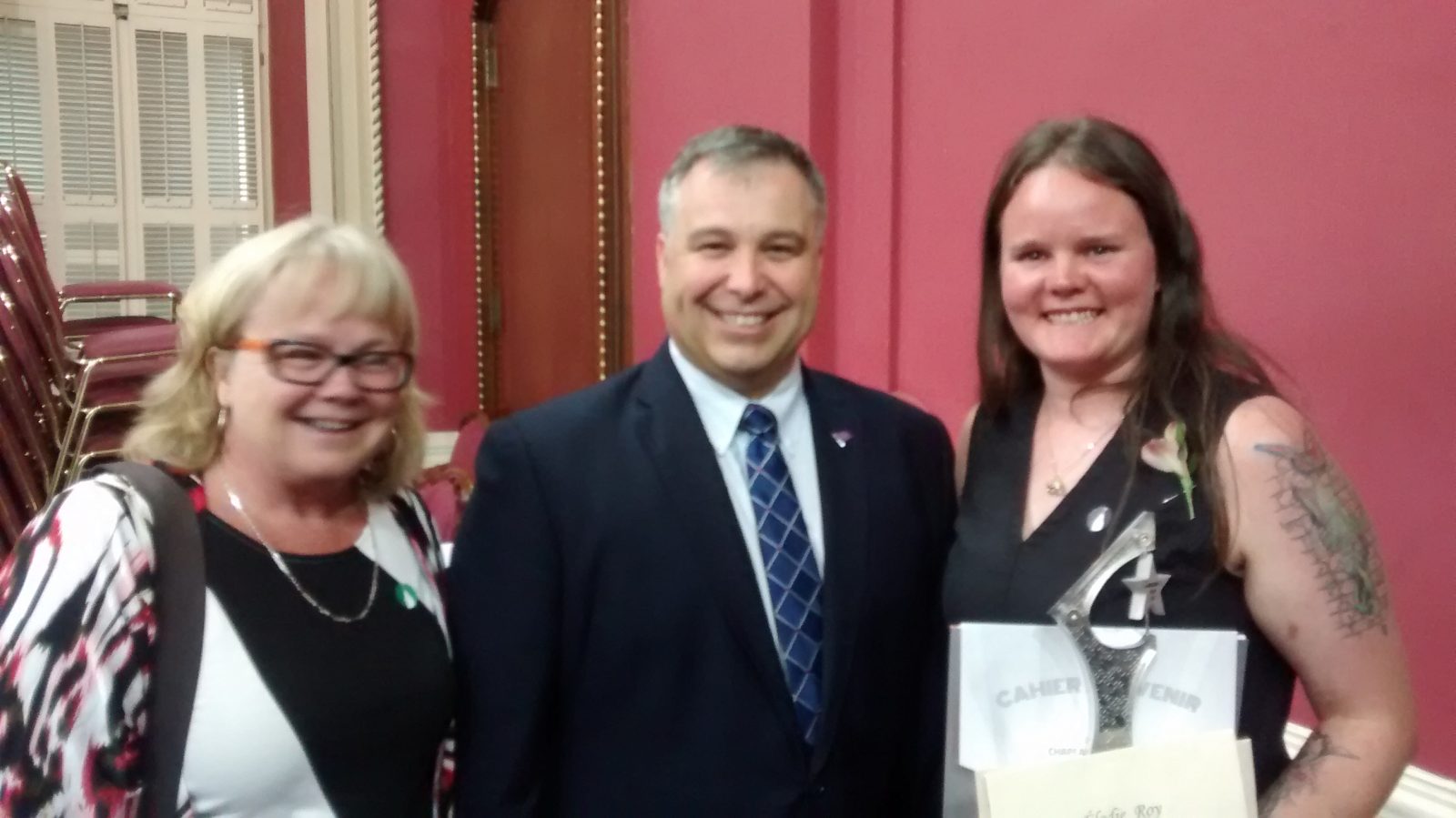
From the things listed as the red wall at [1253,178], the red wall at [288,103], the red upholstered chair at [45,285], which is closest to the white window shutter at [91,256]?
the red upholstered chair at [45,285]

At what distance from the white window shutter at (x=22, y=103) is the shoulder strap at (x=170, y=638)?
15.8 feet

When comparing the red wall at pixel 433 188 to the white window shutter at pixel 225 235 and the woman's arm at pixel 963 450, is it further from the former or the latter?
the woman's arm at pixel 963 450

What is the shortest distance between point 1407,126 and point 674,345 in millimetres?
917

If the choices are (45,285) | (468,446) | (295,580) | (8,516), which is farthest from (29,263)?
(295,580)

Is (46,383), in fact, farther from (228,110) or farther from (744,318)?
(228,110)

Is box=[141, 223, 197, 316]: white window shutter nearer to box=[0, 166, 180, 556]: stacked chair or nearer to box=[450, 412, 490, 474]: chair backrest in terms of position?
box=[0, 166, 180, 556]: stacked chair

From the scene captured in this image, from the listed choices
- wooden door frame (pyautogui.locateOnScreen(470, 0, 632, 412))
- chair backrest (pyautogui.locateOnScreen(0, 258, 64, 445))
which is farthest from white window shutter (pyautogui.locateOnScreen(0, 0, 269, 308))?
wooden door frame (pyautogui.locateOnScreen(470, 0, 632, 412))

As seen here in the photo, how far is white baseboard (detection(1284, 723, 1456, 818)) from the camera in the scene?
151 centimetres

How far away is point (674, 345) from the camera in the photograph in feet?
4.92

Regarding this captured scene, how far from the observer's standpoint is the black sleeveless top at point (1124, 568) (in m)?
1.28

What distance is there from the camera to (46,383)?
3.22 meters

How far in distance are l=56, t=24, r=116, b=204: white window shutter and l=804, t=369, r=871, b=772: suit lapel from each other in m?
4.97

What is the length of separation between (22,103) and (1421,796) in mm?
5802

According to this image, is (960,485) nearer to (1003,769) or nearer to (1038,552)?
(1038,552)
